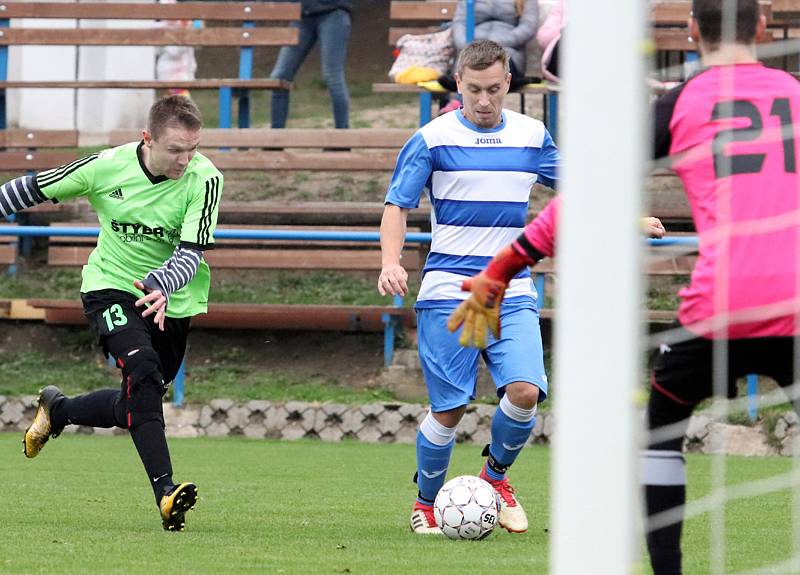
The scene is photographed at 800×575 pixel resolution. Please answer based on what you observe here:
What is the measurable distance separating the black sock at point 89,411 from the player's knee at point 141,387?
0.68 feet

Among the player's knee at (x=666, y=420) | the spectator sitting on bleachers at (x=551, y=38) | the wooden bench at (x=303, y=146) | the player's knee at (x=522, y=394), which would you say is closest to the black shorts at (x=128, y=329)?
the player's knee at (x=522, y=394)

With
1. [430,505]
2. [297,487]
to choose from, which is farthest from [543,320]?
[430,505]

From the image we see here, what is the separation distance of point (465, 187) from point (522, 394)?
881 mm

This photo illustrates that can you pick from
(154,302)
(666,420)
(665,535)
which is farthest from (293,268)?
(665,535)

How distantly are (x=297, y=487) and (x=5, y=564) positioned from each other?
9.95 feet

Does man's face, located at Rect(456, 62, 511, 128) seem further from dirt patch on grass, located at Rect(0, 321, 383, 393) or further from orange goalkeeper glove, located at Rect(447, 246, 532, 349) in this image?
dirt patch on grass, located at Rect(0, 321, 383, 393)

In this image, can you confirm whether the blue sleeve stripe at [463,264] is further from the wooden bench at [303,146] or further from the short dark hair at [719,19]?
the wooden bench at [303,146]

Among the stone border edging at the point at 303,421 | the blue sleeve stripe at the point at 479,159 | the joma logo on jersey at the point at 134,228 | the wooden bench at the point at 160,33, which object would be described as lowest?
the stone border edging at the point at 303,421

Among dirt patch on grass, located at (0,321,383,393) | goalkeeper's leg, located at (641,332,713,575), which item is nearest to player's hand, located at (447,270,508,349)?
goalkeeper's leg, located at (641,332,713,575)

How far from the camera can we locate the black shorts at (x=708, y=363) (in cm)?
386

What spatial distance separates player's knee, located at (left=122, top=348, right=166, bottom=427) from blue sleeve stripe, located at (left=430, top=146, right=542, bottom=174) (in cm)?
141

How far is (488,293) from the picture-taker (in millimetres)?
3865

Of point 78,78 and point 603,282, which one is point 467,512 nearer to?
point 603,282

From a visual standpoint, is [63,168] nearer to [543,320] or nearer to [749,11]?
[749,11]
